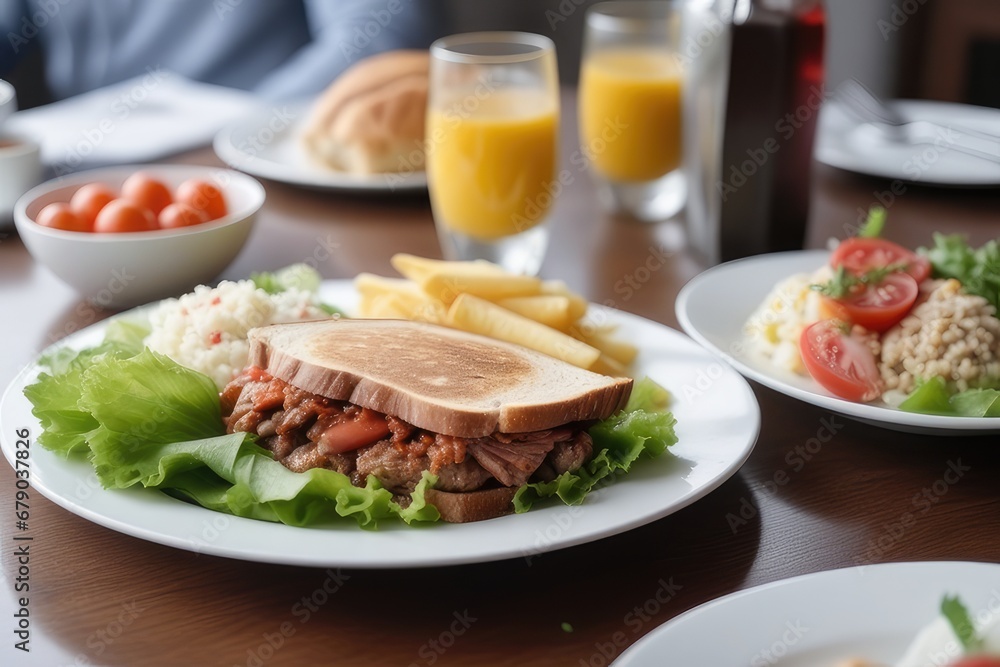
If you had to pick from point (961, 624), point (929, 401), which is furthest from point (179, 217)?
point (961, 624)

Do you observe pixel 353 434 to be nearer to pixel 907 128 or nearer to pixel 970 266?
pixel 970 266

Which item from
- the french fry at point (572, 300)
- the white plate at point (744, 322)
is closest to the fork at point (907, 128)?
the white plate at point (744, 322)

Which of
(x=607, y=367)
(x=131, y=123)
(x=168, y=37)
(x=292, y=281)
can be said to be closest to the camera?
(x=607, y=367)

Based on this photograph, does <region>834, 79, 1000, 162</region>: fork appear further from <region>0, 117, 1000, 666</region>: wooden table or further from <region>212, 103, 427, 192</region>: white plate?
<region>0, 117, 1000, 666</region>: wooden table

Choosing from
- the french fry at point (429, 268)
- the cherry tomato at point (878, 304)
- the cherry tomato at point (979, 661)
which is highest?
the cherry tomato at point (979, 661)

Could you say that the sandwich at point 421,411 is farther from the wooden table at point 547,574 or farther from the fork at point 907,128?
the fork at point 907,128

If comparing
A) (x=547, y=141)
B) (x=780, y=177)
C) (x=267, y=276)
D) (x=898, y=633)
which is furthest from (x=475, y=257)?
(x=898, y=633)
